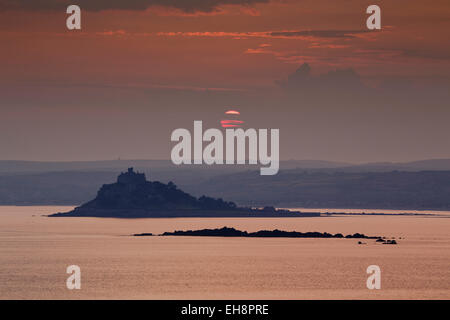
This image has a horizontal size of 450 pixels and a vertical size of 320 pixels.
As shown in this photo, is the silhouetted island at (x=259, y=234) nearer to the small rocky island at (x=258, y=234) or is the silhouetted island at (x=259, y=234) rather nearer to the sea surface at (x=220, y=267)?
the small rocky island at (x=258, y=234)

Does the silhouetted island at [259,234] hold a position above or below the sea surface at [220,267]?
above

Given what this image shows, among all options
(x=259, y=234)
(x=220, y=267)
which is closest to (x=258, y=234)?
(x=259, y=234)

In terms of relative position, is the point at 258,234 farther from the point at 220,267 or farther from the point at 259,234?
the point at 220,267

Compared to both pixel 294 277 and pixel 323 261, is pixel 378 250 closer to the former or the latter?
pixel 323 261

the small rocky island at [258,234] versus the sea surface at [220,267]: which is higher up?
the small rocky island at [258,234]

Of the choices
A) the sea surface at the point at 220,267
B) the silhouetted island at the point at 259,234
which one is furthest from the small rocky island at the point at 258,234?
the sea surface at the point at 220,267

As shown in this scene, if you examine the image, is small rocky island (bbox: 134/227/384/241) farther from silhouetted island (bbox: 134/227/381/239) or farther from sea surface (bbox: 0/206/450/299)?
sea surface (bbox: 0/206/450/299)

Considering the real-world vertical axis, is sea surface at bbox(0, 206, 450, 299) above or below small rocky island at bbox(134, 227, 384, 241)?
below

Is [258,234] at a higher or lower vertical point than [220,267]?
higher

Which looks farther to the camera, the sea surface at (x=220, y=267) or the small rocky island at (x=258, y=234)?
the small rocky island at (x=258, y=234)

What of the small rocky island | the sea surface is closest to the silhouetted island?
the small rocky island
